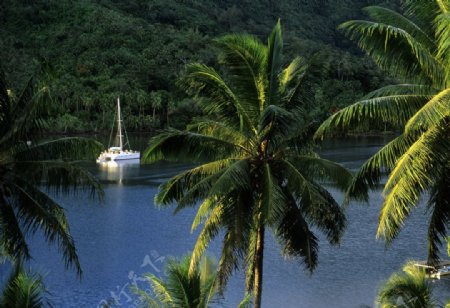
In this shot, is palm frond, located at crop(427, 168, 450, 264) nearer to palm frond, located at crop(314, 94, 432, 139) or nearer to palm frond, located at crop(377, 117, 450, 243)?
palm frond, located at crop(377, 117, 450, 243)

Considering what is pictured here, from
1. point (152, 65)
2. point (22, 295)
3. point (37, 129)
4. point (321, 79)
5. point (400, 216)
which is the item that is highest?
point (152, 65)

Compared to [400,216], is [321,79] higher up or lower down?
higher up

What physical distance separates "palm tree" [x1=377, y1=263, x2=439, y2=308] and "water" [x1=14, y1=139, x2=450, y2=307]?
10.6m

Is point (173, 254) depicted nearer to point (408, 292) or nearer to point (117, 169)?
point (408, 292)

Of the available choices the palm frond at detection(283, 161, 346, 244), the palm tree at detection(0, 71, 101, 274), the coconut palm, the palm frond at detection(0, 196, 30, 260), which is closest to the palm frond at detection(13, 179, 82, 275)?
the palm tree at detection(0, 71, 101, 274)

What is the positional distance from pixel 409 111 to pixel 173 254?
2326cm

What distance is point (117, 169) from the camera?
6606 cm

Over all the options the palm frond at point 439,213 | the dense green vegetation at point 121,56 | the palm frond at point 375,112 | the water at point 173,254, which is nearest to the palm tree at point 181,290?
the palm frond at point 375,112

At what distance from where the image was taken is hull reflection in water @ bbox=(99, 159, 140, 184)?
2346 inches

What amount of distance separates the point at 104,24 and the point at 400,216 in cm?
10630

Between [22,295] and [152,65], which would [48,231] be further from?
[152,65]

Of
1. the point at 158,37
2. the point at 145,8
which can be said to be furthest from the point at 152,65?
the point at 145,8

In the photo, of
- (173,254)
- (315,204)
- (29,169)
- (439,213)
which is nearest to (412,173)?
(439,213)

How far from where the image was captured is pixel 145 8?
133 meters
